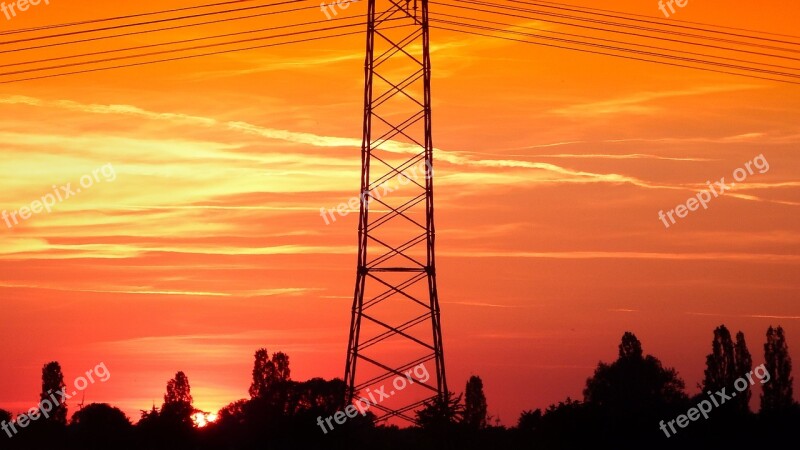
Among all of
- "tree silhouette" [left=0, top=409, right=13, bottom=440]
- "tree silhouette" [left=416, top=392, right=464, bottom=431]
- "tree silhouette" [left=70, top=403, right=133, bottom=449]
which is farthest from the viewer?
"tree silhouette" [left=0, top=409, right=13, bottom=440]

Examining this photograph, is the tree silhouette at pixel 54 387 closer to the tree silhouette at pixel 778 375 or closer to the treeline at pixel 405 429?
the treeline at pixel 405 429

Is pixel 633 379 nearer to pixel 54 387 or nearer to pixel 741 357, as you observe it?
pixel 741 357

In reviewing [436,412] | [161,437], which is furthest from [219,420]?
[436,412]

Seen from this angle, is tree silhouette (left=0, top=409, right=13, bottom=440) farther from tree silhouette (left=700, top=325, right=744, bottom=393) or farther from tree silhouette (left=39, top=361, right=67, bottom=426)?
tree silhouette (left=700, top=325, right=744, bottom=393)

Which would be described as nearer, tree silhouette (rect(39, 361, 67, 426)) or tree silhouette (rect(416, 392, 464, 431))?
tree silhouette (rect(416, 392, 464, 431))

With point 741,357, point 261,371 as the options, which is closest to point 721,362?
point 741,357

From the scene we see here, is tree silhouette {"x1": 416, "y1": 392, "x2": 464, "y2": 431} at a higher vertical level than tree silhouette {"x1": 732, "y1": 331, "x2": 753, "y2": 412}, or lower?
lower

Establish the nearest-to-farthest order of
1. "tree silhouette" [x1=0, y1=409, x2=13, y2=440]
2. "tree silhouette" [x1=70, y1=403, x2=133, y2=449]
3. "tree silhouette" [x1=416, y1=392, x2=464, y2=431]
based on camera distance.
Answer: "tree silhouette" [x1=416, y1=392, x2=464, y2=431], "tree silhouette" [x1=70, y1=403, x2=133, y2=449], "tree silhouette" [x1=0, y1=409, x2=13, y2=440]

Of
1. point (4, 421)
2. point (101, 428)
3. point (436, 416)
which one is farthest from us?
point (4, 421)

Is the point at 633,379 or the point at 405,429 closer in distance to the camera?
the point at 405,429

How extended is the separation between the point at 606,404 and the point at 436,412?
2926 centimetres

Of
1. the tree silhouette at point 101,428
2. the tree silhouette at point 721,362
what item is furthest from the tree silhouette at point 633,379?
the tree silhouette at point 101,428

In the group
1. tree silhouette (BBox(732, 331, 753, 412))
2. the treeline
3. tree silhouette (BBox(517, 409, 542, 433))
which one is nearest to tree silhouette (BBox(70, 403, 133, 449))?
the treeline

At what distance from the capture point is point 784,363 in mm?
122938
